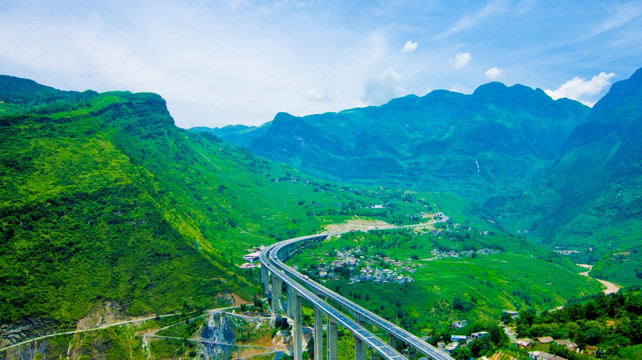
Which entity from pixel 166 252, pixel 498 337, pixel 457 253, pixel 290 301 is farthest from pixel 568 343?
pixel 457 253

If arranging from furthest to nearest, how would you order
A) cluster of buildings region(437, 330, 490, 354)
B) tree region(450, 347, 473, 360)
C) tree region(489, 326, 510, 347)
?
cluster of buildings region(437, 330, 490, 354)
tree region(489, 326, 510, 347)
tree region(450, 347, 473, 360)

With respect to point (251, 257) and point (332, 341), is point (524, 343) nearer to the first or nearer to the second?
point (332, 341)

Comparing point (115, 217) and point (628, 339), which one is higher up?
point (115, 217)

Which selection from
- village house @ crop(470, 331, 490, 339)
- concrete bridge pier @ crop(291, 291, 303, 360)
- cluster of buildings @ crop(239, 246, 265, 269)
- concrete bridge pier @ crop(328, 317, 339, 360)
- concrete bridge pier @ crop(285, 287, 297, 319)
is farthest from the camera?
cluster of buildings @ crop(239, 246, 265, 269)

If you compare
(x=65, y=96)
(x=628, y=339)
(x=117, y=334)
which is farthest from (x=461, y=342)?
(x=65, y=96)

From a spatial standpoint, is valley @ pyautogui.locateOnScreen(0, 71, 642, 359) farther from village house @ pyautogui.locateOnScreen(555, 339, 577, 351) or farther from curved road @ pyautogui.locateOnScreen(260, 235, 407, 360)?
village house @ pyautogui.locateOnScreen(555, 339, 577, 351)

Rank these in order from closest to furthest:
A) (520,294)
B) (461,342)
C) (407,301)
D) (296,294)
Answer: (461,342), (296,294), (407,301), (520,294)

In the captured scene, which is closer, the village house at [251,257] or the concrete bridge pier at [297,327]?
the concrete bridge pier at [297,327]

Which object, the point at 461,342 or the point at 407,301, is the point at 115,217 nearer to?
the point at 407,301

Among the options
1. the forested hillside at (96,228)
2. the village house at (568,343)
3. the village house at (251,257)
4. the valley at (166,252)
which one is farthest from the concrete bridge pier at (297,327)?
the village house at (251,257)

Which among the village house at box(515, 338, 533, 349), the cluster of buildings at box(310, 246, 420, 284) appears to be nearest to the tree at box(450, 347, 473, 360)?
the village house at box(515, 338, 533, 349)

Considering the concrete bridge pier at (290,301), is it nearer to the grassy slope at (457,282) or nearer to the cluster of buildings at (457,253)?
the grassy slope at (457,282)
